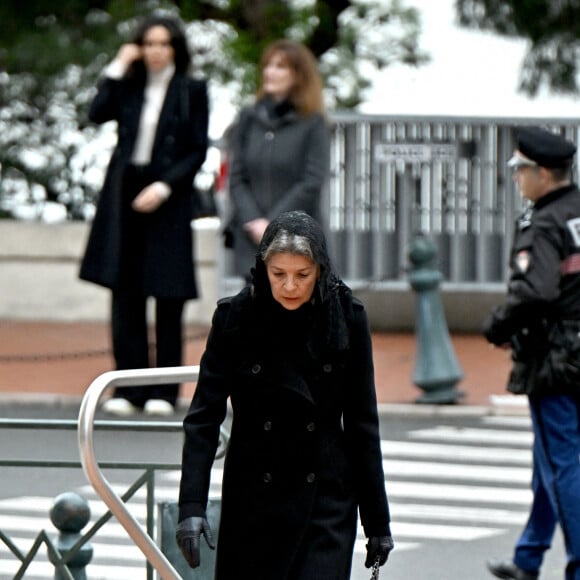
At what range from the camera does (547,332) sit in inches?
280

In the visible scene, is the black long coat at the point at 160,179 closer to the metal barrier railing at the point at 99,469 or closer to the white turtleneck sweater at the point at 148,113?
the white turtleneck sweater at the point at 148,113

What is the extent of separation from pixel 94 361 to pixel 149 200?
11.4 feet

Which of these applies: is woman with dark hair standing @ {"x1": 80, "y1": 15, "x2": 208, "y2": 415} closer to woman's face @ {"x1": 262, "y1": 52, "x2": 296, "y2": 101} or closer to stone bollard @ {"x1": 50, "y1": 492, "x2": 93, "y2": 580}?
woman's face @ {"x1": 262, "y1": 52, "x2": 296, "y2": 101}

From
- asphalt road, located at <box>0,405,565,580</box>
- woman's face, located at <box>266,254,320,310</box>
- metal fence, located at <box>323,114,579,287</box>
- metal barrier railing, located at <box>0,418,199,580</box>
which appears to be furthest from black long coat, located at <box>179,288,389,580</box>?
metal fence, located at <box>323,114,579,287</box>

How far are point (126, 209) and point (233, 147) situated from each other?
0.70 meters

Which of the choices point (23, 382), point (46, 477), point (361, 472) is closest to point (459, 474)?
point (46, 477)

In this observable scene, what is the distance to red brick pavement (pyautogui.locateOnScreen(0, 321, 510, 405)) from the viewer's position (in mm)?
12453

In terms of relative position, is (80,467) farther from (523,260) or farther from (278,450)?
(523,260)

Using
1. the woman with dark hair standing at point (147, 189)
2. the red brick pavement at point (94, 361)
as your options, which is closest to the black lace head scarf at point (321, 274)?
the woman with dark hair standing at point (147, 189)

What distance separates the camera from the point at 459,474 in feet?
31.8

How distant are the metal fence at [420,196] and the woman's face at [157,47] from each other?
4173 mm

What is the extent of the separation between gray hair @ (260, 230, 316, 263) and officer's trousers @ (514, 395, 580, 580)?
255 centimetres

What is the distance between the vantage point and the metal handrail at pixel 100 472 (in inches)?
201

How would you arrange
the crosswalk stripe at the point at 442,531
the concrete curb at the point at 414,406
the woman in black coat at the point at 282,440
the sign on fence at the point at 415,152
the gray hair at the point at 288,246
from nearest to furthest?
the gray hair at the point at 288,246 < the woman in black coat at the point at 282,440 < the crosswalk stripe at the point at 442,531 < the concrete curb at the point at 414,406 < the sign on fence at the point at 415,152
